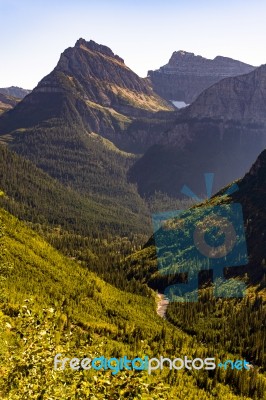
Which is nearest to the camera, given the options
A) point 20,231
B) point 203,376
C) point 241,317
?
point 203,376

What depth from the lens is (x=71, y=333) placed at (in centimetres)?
2412

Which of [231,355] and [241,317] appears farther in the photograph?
[241,317]

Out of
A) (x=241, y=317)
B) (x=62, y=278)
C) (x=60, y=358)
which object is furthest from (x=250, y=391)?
(x=60, y=358)

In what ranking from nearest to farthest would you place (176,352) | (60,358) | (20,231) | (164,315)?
(60,358) → (176,352) → (164,315) → (20,231)

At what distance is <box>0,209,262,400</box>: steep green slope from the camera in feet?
66.3

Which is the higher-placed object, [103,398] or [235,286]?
[103,398]

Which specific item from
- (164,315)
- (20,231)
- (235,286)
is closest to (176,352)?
(164,315)

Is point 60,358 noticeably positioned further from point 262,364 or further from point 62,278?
point 62,278

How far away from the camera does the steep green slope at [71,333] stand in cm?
2022

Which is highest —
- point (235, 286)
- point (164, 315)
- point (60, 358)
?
point (60, 358)

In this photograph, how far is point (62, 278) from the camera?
162m

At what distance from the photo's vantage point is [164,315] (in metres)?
176

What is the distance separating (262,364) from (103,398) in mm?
121172

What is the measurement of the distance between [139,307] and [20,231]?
63734mm
